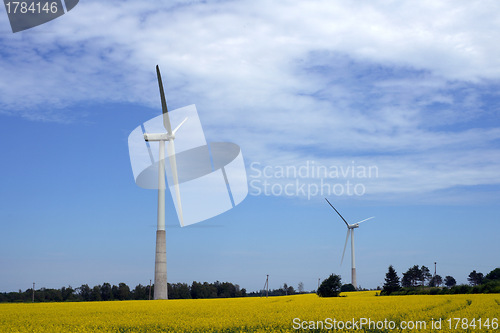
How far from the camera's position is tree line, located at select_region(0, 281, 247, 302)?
162 meters

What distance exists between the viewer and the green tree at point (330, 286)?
311ft

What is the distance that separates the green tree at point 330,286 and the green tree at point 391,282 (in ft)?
65.2

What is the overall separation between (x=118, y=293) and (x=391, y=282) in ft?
295

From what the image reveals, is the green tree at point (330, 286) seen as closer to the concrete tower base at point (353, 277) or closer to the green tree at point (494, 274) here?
the concrete tower base at point (353, 277)

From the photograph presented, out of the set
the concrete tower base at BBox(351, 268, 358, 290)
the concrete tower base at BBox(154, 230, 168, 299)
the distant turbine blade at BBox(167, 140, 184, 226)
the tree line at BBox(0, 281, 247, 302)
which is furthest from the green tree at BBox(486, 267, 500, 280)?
the distant turbine blade at BBox(167, 140, 184, 226)

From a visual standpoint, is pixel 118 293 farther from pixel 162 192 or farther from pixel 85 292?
pixel 162 192

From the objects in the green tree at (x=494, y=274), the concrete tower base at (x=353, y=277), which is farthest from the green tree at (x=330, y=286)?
the green tree at (x=494, y=274)

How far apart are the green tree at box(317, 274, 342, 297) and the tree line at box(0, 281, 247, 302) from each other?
7515cm

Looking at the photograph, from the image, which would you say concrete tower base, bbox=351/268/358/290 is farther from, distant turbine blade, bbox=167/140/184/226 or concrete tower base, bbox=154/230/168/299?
distant turbine blade, bbox=167/140/184/226

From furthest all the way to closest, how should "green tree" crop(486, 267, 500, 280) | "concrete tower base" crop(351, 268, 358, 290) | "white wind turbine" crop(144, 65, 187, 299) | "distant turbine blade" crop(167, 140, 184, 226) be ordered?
1. "green tree" crop(486, 267, 500, 280)
2. "concrete tower base" crop(351, 268, 358, 290)
3. "white wind turbine" crop(144, 65, 187, 299)
4. "distant turbine blade" crop(167, 140, 184, 226)

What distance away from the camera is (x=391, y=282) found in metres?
115

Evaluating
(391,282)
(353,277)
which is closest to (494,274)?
(353,277)

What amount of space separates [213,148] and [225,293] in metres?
99.5

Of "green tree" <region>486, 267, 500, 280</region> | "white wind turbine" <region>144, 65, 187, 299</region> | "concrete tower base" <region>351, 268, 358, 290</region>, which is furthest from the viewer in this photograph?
"green tree" <region>486, 267, 500, 280</region>
